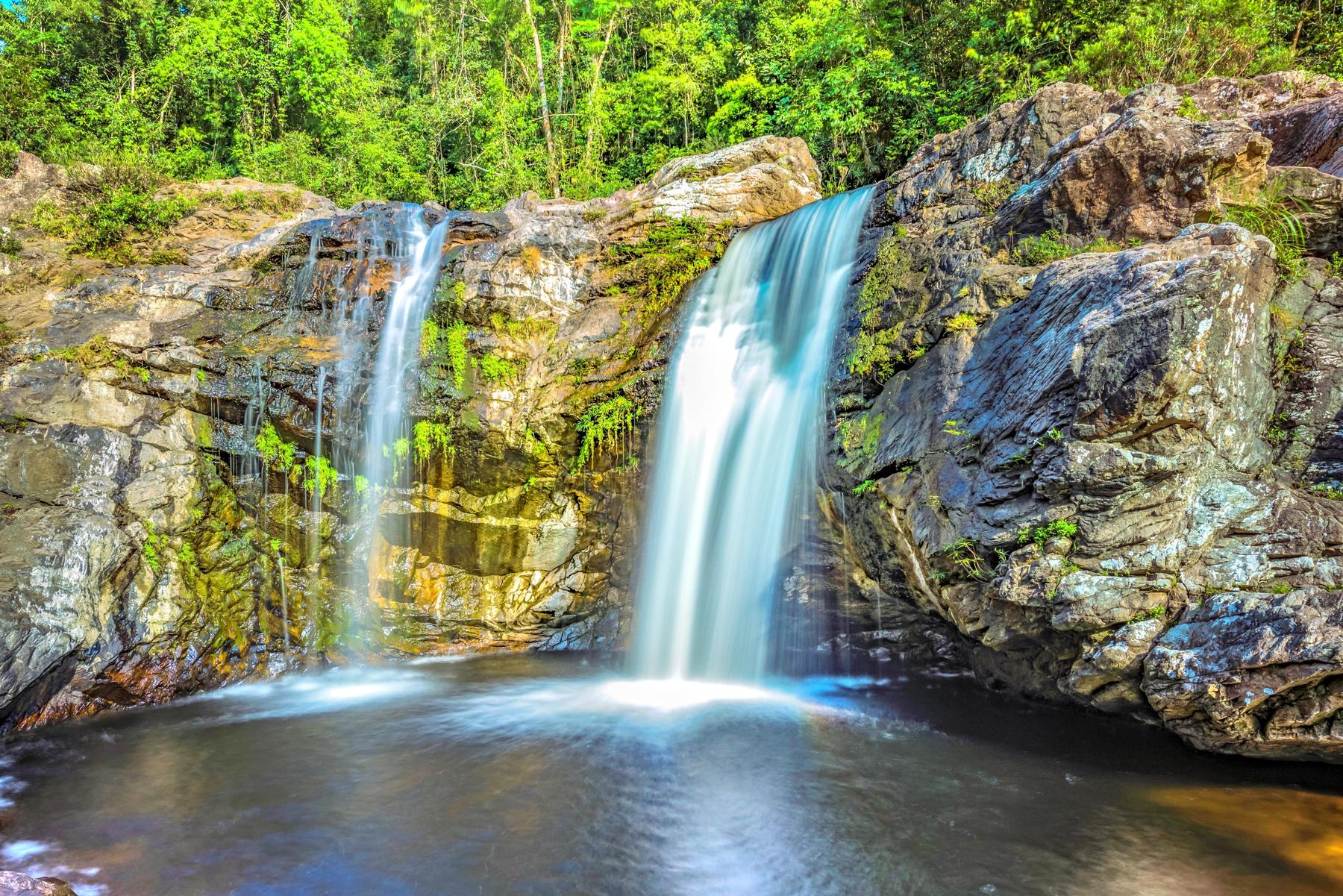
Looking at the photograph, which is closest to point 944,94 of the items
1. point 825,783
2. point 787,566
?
point 787,566

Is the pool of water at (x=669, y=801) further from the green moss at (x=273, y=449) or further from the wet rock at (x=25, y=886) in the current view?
the green moss at (x=273, y=449)

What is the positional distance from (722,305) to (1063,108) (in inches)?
189

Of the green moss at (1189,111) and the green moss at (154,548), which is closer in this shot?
the green moss at (1189,111)

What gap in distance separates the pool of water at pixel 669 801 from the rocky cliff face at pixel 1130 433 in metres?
0.69

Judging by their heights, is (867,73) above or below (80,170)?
above

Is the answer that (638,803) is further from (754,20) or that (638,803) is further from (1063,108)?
(754,20)

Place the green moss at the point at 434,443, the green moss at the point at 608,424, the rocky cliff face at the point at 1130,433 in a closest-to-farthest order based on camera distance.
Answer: the rocky cliff face at the point at 1130,433 < the green moss at the point at 608,424 < the green moss at the point at 434,443

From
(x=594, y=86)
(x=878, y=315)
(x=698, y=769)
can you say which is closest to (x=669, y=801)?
(x=698, y=769)

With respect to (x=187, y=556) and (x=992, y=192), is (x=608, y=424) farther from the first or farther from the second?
(x=187, y=556)

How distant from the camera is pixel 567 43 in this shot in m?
21.8

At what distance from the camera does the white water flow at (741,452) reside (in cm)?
839

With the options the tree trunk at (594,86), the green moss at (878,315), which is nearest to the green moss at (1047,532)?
the green moss at (878,315)

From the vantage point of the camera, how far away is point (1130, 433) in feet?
18.1

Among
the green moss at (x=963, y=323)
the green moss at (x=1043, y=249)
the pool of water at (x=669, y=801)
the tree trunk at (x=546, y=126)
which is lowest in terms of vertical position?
the pool of water at (x=669, y=801)
